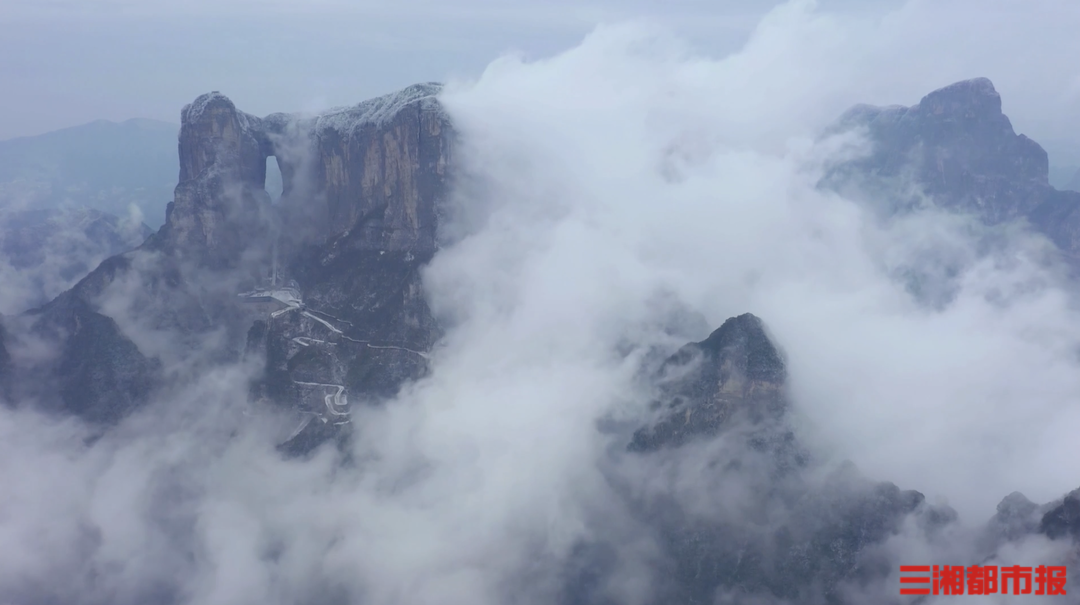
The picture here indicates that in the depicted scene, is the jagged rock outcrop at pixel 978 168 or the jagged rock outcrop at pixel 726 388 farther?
the jagged rock outcrop at pixel 978 168

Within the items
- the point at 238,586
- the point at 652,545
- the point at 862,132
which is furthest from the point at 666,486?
the point at 862,132

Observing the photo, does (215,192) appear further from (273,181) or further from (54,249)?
(54,249)

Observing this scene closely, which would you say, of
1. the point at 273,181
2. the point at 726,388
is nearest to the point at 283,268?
the point at 726,388

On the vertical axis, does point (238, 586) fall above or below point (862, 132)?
below

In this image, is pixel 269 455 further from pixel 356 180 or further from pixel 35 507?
pixel 356 180

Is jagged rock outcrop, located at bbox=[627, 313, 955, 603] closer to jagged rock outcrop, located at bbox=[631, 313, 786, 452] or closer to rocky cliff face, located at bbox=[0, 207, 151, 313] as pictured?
jagged rock outcrop, located at bbox=[631, 313, 786, 452]

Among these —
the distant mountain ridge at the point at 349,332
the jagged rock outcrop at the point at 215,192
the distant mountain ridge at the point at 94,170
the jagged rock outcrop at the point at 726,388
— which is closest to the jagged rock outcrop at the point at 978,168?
the distant mountain ridge at the point at 349,332

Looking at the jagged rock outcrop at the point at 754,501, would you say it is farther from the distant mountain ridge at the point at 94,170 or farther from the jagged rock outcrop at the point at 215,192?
the distant mountain ridge at the point at 94,170

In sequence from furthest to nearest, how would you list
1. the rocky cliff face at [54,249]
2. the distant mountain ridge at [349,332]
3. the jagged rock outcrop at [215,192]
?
the rocky cliff face at [54,249] < the jagged rock outcrop at [215,192] < the distant mountain ridge at [349,332]

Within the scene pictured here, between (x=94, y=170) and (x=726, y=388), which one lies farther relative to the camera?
(x=94, y=170)
